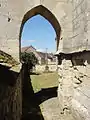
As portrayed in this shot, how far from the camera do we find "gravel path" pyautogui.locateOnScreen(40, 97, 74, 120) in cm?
810

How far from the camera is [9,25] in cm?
883

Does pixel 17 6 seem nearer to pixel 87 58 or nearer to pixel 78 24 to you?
pixel 78 24

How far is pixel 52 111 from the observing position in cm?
888

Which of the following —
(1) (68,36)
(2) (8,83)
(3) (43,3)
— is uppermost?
(3) (43,3)

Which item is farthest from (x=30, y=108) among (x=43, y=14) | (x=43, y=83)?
(x=43, y=83)

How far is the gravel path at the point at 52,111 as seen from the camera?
8097mm

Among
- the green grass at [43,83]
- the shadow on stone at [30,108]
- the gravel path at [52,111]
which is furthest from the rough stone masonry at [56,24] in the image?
the green grass at [43,83]

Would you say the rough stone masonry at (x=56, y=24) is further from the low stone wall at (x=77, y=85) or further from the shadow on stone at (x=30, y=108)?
the shadow on stone at (x=30, y=108)

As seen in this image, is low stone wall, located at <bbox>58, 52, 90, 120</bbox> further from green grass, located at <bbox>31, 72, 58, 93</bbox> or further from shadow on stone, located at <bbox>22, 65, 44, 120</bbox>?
green grass, located at <bbox>31, 72, 58, 93</bbox>

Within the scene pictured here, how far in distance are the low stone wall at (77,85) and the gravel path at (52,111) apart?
0.30 metres

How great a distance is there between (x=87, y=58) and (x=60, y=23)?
347cm

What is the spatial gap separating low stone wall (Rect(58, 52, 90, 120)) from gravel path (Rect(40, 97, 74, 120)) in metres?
0.30

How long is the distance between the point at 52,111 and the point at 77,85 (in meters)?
2.31

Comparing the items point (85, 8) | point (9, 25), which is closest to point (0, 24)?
point (9, 25)
